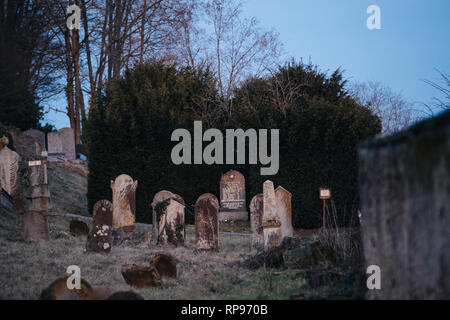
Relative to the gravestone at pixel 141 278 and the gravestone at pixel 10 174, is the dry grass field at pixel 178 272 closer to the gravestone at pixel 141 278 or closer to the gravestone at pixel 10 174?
the gravestone at pixel 141 278

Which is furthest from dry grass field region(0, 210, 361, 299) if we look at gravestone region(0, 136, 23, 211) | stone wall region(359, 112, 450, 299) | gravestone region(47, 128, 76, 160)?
gravestone region(47, 128, 76, 160)

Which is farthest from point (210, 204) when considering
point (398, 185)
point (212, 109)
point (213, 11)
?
point (213, 11)

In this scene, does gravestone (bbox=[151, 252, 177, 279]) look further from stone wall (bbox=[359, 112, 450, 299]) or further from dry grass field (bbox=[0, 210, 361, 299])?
stone wall (bbox=[359, 112, 450, 299])

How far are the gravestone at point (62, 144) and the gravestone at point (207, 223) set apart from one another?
15580 millimetres

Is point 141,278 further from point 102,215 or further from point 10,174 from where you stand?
point 10,174

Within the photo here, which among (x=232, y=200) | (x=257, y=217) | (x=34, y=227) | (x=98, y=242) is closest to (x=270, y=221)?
(x=257, y=217)

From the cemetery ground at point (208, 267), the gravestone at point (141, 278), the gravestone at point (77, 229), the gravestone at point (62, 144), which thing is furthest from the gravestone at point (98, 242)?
the gravestone at point (62, 144)

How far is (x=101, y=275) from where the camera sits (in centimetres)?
622

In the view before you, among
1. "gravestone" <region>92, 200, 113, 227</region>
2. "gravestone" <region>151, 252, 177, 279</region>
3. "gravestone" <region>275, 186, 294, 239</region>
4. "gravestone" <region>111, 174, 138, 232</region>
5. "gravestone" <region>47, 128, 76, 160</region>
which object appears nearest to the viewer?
"gravestone" <region>151, 252, 177, 279</region>

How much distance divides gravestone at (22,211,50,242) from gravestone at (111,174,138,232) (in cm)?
242

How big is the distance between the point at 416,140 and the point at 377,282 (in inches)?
64.0

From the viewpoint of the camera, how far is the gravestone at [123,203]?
11.2 metres

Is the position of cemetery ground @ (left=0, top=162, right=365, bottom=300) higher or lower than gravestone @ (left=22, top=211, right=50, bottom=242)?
lower

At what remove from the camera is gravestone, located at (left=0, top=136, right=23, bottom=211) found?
11688mm
